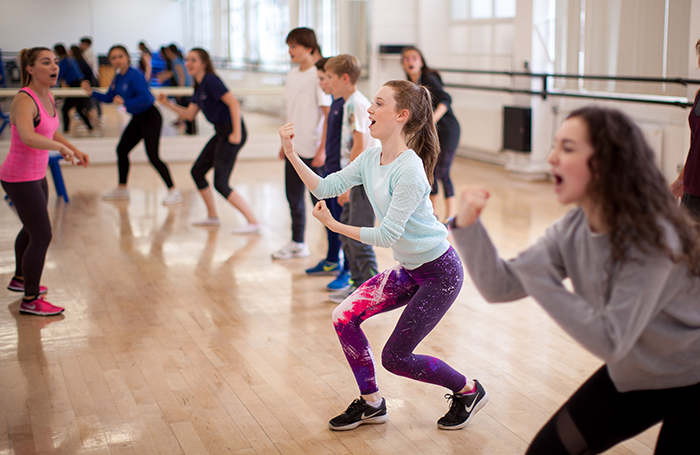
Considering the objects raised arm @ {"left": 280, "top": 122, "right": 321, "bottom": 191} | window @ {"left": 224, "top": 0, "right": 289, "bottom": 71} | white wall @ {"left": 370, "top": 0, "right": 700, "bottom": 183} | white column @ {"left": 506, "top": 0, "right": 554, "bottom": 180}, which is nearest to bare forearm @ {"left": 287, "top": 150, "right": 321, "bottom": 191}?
raised arm @ {"left": 280, "top": 122, "right": 321, "bottom": 191}

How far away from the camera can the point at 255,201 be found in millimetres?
6859

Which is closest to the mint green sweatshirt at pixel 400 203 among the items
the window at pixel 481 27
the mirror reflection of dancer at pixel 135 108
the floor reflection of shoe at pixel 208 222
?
the floor reflection of shoe at pixel 208 222

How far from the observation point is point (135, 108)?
632 centimetres

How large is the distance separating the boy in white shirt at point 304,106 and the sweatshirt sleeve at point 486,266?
117 inches

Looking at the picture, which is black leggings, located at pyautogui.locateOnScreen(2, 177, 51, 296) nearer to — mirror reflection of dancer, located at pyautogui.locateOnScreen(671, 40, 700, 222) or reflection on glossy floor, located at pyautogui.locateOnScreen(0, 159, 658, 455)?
reflection on glossy floor, located at pyautogui.locateOnScreen(0, 159, 658, 455)

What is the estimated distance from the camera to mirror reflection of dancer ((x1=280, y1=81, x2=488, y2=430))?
2.22m

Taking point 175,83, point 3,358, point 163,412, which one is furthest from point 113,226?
point 175,83

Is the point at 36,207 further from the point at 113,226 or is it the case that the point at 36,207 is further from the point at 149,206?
the point at 149,206

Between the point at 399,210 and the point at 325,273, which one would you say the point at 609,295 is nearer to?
the point at 399,210

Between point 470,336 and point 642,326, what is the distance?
213 centimetres

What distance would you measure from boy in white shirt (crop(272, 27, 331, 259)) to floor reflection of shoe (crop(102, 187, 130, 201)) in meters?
2.79

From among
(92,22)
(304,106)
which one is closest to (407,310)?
(304,106)

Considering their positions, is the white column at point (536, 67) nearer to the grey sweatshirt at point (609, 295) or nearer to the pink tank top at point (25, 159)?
the pink tank top at point (25, 159)

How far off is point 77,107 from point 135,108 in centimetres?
286
